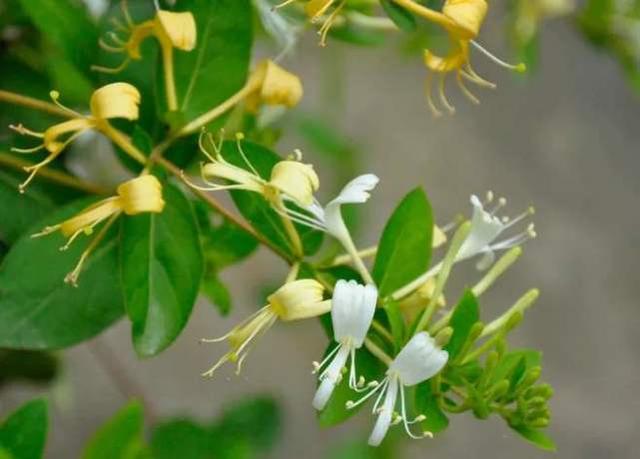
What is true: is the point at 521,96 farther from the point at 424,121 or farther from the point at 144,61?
the point at 144,61

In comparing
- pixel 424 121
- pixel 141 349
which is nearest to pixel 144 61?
pixel 141 349

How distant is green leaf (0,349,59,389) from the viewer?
Result: 902 mm

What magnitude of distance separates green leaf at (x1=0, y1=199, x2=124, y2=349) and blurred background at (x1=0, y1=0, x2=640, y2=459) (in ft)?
3.25

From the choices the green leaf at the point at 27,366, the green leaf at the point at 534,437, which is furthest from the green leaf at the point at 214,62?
the green leaf at the point at 27,366

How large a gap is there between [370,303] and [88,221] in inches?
5.4

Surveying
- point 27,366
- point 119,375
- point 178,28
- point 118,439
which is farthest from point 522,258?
point 178,28

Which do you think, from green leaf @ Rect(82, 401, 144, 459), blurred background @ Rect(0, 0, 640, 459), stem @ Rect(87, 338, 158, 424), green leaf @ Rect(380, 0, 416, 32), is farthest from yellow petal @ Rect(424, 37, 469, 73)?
blurred background @ Rect(0, 0, 640, 459)

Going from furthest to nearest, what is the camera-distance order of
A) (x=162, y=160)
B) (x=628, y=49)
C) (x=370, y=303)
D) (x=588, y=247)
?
(x=588, y=247) → (x=628, y=49) → (x=162, y=160) → (x=370, y=303)

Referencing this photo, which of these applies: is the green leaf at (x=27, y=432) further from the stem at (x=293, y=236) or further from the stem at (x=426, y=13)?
the stem at (x=426, y=13)

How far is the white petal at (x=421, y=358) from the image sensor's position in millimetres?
494

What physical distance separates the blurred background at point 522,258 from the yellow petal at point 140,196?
43.1 inches

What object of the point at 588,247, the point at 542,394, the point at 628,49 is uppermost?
the point at 542,394

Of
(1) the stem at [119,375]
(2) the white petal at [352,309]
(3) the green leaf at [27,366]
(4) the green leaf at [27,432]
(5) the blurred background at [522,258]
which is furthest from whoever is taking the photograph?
(5) the blurred background at [522,258]

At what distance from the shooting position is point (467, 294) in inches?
20.7
